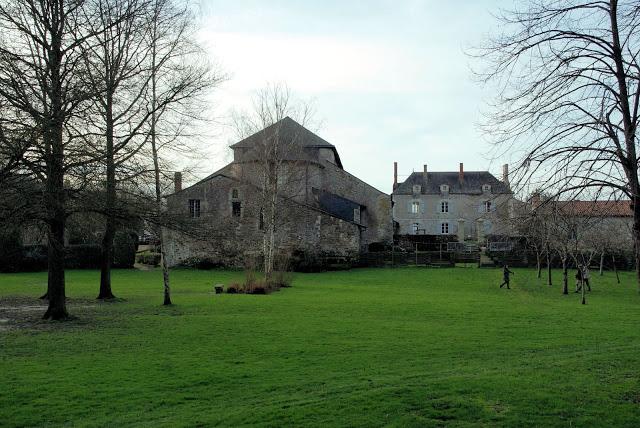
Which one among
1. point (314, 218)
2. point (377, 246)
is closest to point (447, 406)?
point (314, 218)

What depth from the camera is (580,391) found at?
9242 millimetres

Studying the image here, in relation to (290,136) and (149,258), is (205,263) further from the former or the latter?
(290,136)

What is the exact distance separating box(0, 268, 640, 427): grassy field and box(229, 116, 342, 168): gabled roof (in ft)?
57.1

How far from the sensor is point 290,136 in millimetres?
48719

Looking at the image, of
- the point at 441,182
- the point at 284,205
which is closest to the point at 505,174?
the point at 284,205

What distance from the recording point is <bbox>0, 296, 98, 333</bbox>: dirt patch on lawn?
1767 centimetres

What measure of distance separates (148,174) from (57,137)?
5421 millimetres

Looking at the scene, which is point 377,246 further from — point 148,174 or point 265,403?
point 265,403

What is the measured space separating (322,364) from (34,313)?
13046 mm

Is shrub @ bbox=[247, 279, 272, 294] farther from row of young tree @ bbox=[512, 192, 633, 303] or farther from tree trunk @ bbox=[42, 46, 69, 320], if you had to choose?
row of young tree @ bbox=[512, 192, 633, 303]

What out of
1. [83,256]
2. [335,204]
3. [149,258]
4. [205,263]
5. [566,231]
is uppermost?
[335,204]

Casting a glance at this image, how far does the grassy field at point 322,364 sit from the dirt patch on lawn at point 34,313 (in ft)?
0.23

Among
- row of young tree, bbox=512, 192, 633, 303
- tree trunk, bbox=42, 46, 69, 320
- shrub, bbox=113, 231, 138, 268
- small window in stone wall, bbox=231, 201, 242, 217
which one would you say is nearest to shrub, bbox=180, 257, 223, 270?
small window in stone wall, bbox=231, 201, 242, 217

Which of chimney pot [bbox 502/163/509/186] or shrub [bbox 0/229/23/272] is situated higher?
chimney pot [bbox 502/163/509/186]
